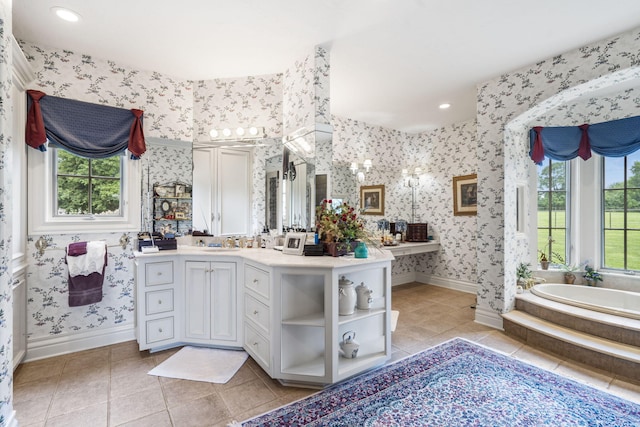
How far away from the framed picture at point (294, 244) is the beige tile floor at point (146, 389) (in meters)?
1.01

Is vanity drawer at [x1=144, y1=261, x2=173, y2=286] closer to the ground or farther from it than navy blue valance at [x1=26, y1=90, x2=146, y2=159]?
closer to the ground

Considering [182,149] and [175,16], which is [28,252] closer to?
[182,149]

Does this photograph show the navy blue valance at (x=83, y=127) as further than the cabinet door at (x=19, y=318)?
Yes

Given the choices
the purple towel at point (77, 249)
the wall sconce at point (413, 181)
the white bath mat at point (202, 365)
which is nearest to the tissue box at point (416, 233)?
the wall sconce at point (413, 181)

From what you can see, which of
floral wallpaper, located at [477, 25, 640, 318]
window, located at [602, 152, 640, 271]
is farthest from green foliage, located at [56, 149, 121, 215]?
window, located at [602, 152, 640, 271]

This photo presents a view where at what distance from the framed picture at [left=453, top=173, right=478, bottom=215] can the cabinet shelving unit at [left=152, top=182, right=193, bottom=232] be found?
13.3 ft

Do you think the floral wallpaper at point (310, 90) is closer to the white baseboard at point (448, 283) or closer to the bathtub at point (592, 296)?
the bathtub at point (592, 296)

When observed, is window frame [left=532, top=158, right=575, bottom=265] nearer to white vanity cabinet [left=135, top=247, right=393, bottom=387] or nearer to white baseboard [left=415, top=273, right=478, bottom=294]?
white baseboard [left=415, top=273, right=478, bottom=294]

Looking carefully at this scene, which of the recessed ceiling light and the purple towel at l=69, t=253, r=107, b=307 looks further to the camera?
the purple towel at l=69, t=253, r=107, b=307

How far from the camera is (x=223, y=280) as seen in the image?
2.73 metres

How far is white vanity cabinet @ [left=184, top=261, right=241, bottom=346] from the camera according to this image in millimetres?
2705

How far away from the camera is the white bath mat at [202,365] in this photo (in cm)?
232

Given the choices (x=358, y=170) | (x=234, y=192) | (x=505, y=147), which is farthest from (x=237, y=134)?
(x=505, y=147)

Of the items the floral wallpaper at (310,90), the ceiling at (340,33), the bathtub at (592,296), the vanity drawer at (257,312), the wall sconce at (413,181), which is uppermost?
the ceiling at (340,33)
